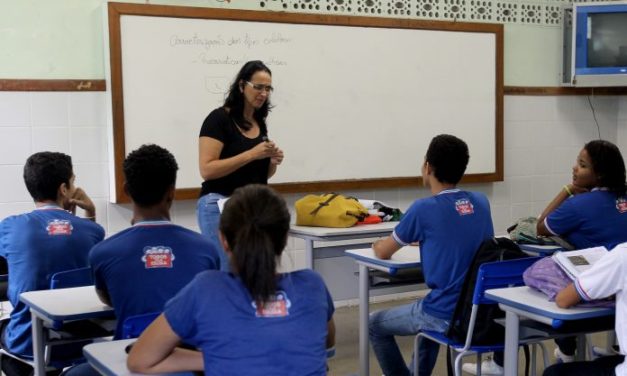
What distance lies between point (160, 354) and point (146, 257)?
1.76ft

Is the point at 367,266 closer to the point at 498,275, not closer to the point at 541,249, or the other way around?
the point at 498,275

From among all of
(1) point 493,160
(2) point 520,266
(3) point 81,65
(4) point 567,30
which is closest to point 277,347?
(2) point 520,266

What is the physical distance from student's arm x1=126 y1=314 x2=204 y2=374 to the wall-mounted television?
4845 millimetres

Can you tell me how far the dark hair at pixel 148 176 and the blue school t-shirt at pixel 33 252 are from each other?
0.66 meters

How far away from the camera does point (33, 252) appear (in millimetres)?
2791

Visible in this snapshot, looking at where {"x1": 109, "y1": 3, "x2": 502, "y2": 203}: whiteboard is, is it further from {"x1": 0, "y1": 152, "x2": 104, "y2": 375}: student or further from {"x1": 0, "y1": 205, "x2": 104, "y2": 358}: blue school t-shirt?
{"x1": 0, "y1": 205, "x2": 104, "y2": 358}: blue school t-shirt

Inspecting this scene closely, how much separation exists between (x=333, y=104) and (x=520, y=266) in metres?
2.56

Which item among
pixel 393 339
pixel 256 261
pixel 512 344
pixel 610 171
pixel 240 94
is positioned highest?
pixel 240 94

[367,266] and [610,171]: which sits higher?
[610,171]

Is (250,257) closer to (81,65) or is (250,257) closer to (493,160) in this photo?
(81,65)

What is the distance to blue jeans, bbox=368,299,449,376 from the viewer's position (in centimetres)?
315

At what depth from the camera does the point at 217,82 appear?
4730 mm

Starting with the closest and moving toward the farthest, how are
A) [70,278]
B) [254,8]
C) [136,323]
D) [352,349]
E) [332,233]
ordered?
[136,323]
[70,278]
[332,233]
[352,349]
[254,8]

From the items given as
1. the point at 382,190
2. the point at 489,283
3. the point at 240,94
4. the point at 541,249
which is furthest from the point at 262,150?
the point at 382,190
